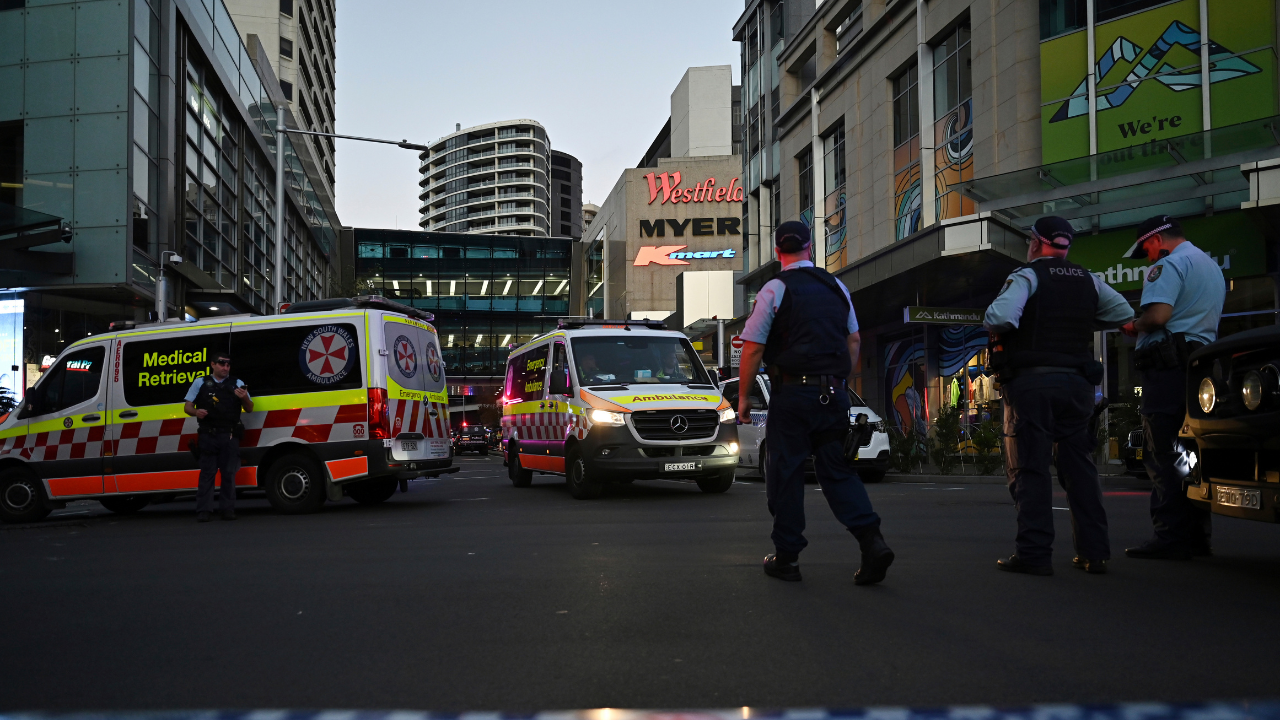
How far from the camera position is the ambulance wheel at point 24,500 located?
12031mm

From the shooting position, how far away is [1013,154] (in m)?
21.8

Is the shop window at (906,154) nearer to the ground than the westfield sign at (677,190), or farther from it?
nearer to the ground

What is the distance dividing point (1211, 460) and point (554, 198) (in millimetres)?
174138

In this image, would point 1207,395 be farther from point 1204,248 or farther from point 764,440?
point 1204,248

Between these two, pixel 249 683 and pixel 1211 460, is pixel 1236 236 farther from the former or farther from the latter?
pixel 249 683

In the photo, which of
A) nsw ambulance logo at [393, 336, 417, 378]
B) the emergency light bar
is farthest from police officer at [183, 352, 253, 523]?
nsw ambulance logo at [393, 336, 417, 378]

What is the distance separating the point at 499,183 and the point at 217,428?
513 ft

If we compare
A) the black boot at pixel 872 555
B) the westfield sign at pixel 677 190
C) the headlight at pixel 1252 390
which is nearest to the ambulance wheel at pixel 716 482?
the black boot at pixel 872 555

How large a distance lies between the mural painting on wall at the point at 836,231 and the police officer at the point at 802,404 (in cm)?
2587

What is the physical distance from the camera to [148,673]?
3.77 meters

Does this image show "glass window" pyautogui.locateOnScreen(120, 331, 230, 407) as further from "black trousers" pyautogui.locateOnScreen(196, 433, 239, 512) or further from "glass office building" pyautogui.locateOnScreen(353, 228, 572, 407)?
"glass office building" pyautogui.locateOnScreen(353, 228, 572, 407)

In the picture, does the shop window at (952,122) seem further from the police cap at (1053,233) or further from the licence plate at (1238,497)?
the licence plate at (1238,497)

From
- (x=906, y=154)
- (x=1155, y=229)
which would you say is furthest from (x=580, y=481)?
(x=906, y=154)

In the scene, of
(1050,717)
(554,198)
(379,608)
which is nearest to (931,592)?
(1050,717)
